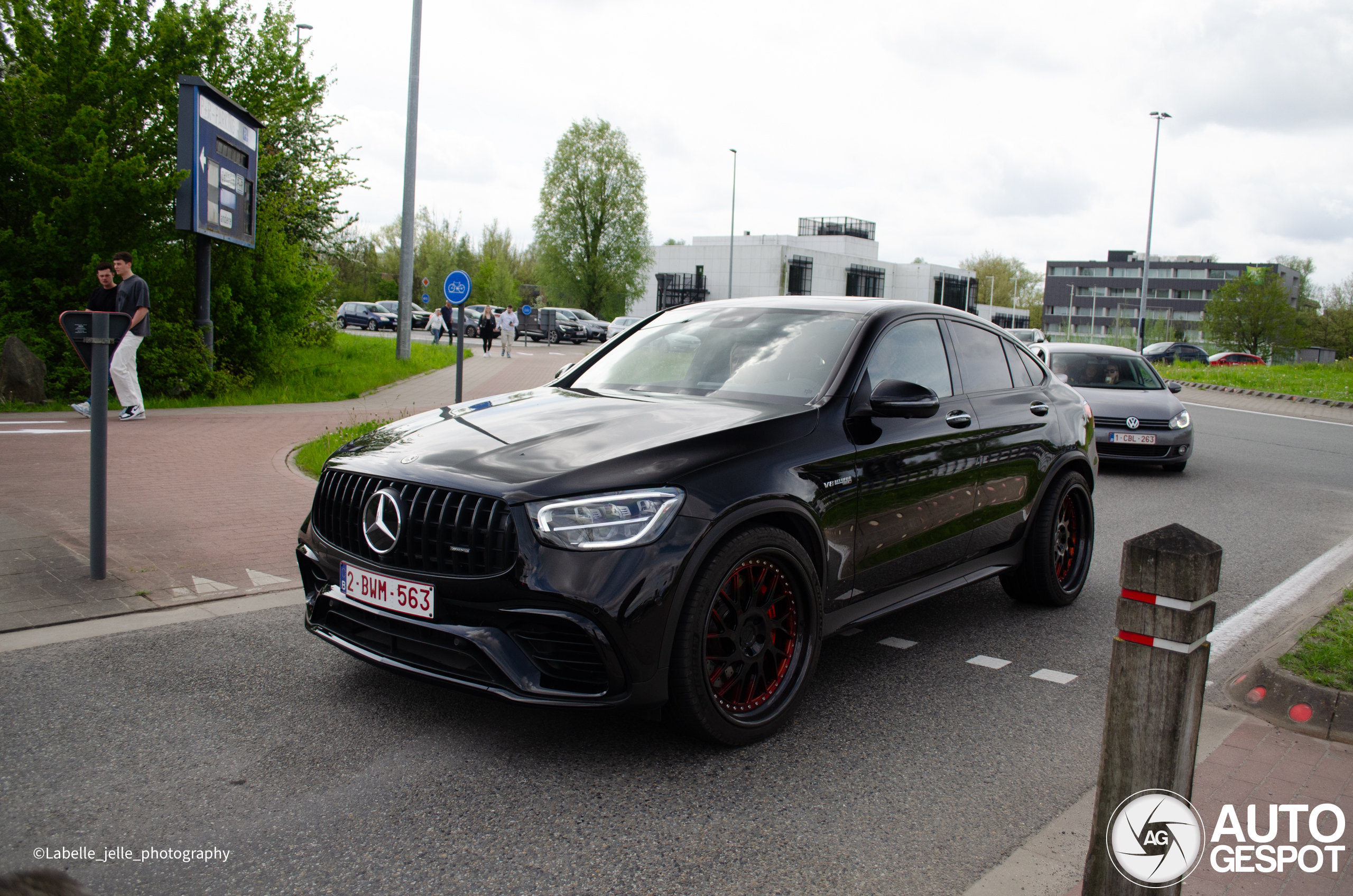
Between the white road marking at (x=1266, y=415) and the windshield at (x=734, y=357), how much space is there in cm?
1730

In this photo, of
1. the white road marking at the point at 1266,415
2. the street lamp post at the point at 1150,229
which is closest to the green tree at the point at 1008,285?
the street lamp post at the point at 1150,229

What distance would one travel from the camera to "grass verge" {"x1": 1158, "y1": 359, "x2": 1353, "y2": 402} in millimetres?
26000

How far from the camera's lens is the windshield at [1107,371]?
12.4 meters

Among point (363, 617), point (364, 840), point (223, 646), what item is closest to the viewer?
point (364, 840)

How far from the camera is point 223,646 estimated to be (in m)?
4.67

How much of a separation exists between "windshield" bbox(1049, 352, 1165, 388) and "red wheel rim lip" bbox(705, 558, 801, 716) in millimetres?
9655

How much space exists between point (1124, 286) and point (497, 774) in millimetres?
153684

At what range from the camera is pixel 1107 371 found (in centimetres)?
1258

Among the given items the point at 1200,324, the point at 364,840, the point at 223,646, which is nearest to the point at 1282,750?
the point at 364,840

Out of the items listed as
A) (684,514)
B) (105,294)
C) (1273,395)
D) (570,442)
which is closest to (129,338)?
(105,294)

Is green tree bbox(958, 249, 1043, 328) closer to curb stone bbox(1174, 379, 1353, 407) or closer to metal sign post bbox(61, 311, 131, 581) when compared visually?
curb stone bbox(1174, 379, 1353, 407)

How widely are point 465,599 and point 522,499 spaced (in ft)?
1.26

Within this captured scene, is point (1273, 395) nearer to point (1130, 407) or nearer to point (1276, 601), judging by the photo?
point (1130, 407)

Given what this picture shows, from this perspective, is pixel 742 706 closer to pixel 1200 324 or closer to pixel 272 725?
pixel 272 725
